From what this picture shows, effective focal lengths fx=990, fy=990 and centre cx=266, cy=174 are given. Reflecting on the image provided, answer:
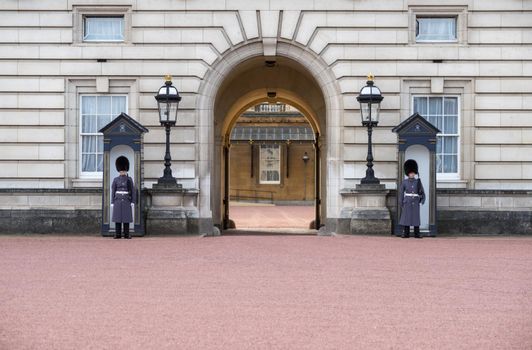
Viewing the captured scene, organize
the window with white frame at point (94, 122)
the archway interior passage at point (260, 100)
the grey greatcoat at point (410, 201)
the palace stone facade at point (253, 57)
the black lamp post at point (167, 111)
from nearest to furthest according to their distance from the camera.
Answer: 1. the grey greatcoat at point (410, 201)
2. the black lamp post at point (167, 111)
3. the palace stone facade at point (253, 57)
4. the window with white frame at point (94, 122)
5. the archway interior passage at point (260, 100)

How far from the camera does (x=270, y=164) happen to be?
5606 cm

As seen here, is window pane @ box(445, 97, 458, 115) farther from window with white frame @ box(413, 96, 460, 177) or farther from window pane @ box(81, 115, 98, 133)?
window pane @ box(81, 115, 98, 133)

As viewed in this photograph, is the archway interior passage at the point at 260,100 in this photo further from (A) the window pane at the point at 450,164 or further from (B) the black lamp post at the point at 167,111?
(A) the window pane at the point at 450,164

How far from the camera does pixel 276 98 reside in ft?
87.9

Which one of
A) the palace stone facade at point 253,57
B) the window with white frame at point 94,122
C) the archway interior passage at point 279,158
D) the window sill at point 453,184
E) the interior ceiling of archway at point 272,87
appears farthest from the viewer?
the archway interior passage at point 279,158

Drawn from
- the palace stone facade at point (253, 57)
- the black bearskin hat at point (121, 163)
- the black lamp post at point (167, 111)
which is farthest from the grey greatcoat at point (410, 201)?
the black bearskin hat at point (121, 163)

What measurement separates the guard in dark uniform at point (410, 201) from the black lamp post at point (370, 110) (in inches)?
27.7

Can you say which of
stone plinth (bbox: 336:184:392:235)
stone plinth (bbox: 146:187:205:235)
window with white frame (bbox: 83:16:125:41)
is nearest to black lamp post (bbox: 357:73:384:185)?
stone plinth (bbox: 336:184:392:235)

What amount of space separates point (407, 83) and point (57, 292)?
1199cm

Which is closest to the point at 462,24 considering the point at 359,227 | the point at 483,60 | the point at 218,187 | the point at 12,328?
the point at 483,60

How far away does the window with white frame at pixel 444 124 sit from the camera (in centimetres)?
2100

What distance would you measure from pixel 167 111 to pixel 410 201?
5110 millimetres

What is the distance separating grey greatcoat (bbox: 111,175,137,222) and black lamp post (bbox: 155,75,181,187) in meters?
0.81

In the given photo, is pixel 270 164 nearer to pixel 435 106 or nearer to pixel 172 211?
pixel 435 106
